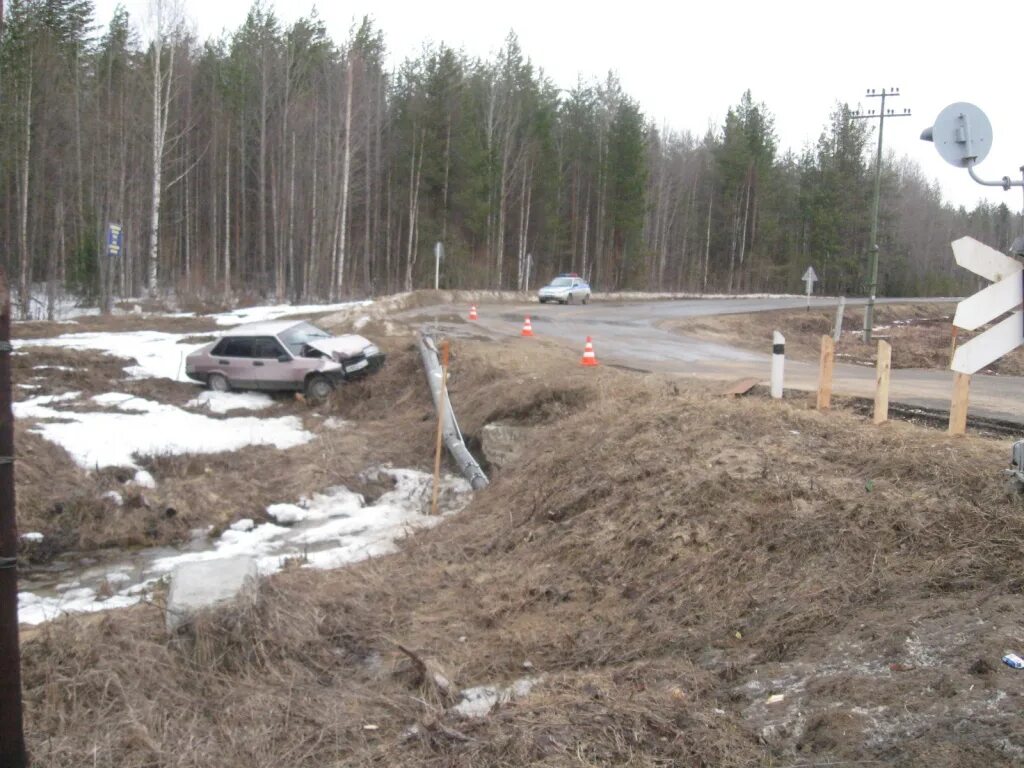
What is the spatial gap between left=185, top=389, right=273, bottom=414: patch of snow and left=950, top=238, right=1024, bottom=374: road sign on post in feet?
49.0

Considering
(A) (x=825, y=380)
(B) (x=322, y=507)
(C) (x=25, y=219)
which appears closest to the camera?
(A) (x=825, y=380)

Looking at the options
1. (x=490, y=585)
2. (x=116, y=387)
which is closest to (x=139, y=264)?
(x=116, y=387)

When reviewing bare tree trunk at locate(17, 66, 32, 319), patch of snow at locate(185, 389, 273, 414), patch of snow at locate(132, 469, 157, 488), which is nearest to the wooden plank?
patch of snow at locate(132, 469, 157, 488)

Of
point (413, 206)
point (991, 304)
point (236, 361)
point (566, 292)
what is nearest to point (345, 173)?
point (413, 206)

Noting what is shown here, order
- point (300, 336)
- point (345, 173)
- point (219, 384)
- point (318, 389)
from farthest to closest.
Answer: point (345, 173), point (300, 336), point (219, 384), point (318, 389)

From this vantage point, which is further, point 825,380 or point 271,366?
point 271,366

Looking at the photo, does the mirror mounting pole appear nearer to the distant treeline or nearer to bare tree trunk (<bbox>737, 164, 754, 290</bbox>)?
the distant treeline

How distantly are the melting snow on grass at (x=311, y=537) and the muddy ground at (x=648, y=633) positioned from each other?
5.76 feet

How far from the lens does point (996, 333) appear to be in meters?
5.22

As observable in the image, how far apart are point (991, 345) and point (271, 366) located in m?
15.5

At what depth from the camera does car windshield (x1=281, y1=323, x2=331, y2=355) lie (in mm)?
18469

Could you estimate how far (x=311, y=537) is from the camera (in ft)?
37.6

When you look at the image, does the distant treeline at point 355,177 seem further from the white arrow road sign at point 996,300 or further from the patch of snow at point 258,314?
the white arrow road sign at point 996,300

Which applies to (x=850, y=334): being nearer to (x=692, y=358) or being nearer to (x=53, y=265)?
(x=692, y=358)
